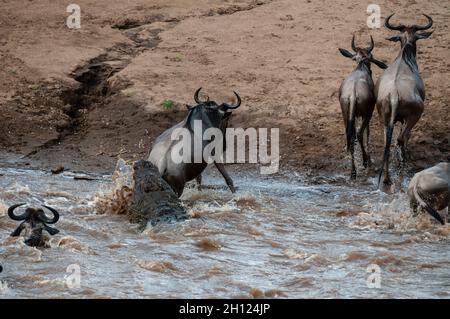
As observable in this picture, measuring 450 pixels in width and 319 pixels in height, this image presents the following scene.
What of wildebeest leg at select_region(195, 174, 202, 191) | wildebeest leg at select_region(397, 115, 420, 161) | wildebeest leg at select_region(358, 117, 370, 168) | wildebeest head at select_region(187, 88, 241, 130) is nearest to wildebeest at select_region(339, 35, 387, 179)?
wildebeest leg at select_region(358, 117, 370, 168)

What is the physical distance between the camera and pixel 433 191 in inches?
407

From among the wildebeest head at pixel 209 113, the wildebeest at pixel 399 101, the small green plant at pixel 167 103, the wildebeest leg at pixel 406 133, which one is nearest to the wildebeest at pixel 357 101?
the wildebeest at pixel 399 101

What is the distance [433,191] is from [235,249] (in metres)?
2.27

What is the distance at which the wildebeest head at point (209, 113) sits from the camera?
1172 centimetres

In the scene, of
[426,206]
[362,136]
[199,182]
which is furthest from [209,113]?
[426,206]

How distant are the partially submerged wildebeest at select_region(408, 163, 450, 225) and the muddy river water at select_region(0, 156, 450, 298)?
193 millimetres

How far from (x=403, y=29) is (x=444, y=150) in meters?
1.79

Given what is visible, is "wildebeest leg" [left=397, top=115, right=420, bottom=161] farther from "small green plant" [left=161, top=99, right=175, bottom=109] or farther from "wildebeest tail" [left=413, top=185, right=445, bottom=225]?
"small green plant" [left=161, top=99, right=175, bottom=109]

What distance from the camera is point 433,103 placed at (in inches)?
567

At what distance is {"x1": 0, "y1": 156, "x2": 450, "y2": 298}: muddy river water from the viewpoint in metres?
8.41

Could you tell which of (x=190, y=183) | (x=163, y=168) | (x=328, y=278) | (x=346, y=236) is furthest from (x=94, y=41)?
(x=328, y=278)

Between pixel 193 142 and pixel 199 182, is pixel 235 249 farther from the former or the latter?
pixel 199 182

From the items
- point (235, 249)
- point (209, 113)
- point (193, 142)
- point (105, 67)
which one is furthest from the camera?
point (105, 67)

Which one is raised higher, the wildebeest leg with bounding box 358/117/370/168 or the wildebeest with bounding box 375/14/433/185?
the wildebeest with bounding box 375/14/433/185
